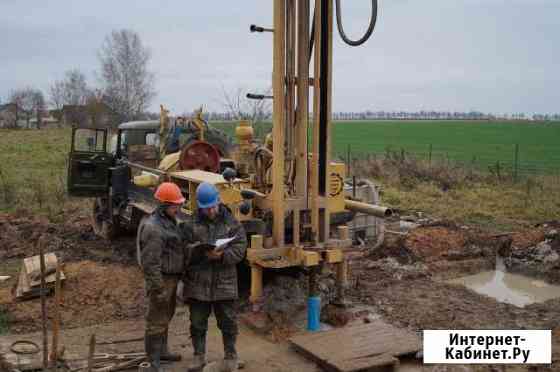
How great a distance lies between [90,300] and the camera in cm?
751

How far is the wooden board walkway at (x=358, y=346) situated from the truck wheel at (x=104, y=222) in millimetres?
5730

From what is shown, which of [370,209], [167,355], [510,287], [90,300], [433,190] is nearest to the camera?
[167,355]

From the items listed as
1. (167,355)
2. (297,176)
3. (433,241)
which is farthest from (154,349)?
(433,241)

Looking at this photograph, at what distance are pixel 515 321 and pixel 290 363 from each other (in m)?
2.98

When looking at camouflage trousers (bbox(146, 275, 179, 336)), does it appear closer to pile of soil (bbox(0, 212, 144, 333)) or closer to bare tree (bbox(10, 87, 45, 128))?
pile of soil (bbox(0, 212, 144, 333))

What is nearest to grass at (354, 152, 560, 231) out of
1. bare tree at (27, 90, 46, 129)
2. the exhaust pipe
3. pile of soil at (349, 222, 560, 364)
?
pile of soil at (349, 222, 560, 364)

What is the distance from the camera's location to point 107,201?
35.6 feet

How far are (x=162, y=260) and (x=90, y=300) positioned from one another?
9.22 ft

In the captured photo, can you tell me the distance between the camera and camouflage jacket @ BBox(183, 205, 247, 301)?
5188 mm

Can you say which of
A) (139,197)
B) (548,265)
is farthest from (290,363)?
(548,265)

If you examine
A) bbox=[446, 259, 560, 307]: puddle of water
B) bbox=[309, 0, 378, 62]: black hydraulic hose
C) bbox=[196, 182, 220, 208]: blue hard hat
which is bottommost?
bbox=[446, 259, 560, 307]: puddle of water

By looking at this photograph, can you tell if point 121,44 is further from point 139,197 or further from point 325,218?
point 325,218

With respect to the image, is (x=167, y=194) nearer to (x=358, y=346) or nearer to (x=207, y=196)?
(x=207, y=196)

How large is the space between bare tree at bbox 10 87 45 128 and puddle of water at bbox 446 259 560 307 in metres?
48.9
